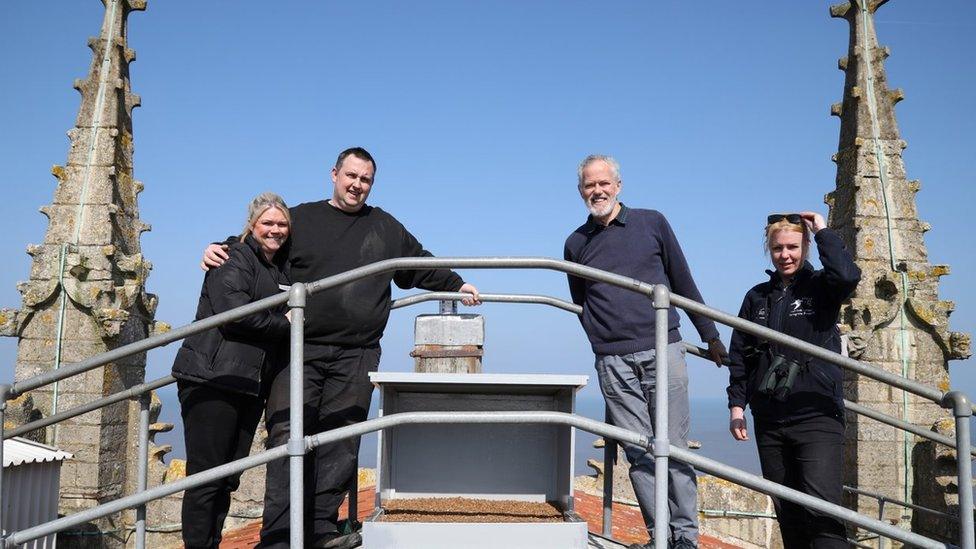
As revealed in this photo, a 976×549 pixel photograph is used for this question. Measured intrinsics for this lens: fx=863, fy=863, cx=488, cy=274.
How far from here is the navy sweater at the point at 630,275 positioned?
3967 mm

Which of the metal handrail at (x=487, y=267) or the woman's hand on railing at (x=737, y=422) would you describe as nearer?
the metal handrail at (x=487, y=267)

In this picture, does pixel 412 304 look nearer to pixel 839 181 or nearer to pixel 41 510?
pixel 41 510

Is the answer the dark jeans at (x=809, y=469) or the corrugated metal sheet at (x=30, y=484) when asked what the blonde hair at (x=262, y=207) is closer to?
the dark jeans at (x=809, y=469)

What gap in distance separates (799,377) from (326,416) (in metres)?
2.16

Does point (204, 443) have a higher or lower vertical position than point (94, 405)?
lower

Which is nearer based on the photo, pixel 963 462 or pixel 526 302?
pixel 963 462

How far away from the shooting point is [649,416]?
3.92 meters

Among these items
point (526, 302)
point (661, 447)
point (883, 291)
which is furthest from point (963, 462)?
point (883, 291)

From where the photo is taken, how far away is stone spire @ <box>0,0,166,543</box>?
830 centimetres

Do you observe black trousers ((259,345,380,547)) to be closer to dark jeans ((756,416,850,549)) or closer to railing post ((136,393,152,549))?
railing post ((136,393,152,549))

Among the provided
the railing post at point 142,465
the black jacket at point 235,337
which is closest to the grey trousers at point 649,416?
the black jacket at point 235,337

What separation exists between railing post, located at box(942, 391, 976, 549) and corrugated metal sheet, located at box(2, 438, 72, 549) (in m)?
6.04

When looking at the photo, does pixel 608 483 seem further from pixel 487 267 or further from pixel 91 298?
pixel 91 298

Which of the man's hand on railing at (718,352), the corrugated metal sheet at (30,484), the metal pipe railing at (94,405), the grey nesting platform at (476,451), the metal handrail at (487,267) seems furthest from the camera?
the corrugated metal sheet at (30,484)
